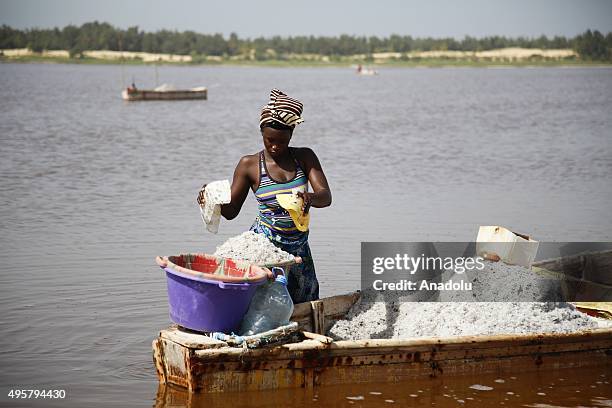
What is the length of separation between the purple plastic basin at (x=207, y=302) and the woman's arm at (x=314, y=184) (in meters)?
0.60

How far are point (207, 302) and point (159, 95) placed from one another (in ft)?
110

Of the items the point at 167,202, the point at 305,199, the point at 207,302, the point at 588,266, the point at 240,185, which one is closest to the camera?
the point at 207,302

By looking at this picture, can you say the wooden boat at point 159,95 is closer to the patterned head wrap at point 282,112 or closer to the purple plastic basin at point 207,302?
the patterned head wrap at point 282,112

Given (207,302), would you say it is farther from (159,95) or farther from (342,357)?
(159,95)

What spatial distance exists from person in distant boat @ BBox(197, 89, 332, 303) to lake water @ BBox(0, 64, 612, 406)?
1.16 metres

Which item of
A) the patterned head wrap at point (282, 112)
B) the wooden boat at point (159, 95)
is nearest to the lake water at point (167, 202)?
the patterned head wrap at point (282, 112)

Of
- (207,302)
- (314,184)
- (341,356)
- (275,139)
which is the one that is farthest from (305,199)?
(341,356)

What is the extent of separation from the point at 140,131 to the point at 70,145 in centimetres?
452

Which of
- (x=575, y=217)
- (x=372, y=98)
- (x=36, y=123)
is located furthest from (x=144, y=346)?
(x=372, y=98)

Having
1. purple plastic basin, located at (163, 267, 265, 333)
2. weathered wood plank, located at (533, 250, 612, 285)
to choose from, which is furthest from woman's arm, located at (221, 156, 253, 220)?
weathered wood plank, located at (533, 250, 612, 285)

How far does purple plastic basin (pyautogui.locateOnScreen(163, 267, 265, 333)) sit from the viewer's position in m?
5.05

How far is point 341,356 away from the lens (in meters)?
5.50

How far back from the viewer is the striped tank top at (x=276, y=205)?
5.57 m

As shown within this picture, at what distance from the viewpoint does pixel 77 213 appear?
1144 cm
